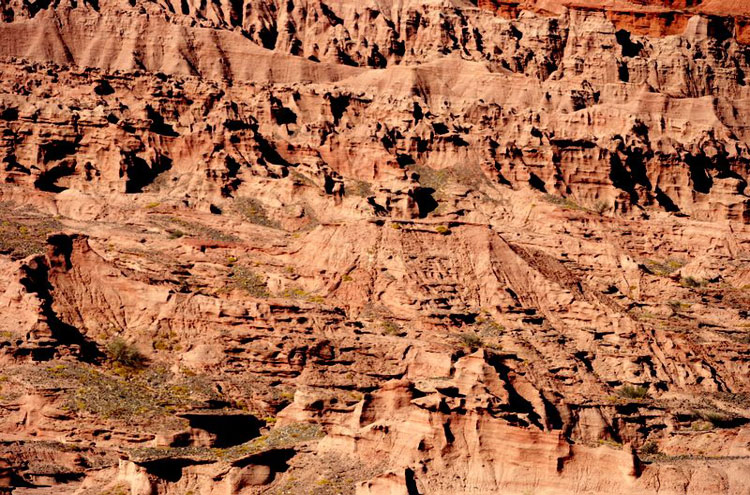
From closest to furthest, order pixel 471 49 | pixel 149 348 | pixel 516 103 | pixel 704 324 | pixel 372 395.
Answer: pixel 372 395 < pixel 149 348 < pixel 704 324 < pixel 516 103 < pixel 471 49

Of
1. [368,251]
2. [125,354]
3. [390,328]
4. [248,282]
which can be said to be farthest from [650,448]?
[248,282]

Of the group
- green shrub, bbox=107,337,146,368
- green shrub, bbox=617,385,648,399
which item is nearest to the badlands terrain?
green shrub, bbox=617,385,648,399

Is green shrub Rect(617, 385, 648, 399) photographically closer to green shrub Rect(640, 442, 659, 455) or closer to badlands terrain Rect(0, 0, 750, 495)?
badlands terrain Rect(0, 0, 750, 495)

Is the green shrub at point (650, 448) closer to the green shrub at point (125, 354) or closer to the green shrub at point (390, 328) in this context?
the green shrub at point (390, 328)

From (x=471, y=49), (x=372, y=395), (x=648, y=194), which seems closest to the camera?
(x=372, y=395)

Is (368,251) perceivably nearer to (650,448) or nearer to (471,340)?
(471,340)

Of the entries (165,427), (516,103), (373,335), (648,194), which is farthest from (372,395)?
(516,103)

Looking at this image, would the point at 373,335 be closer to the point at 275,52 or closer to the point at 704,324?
the point at 704,324

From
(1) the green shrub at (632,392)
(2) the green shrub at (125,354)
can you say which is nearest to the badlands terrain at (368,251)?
(1) the green shrub at (632,392)
